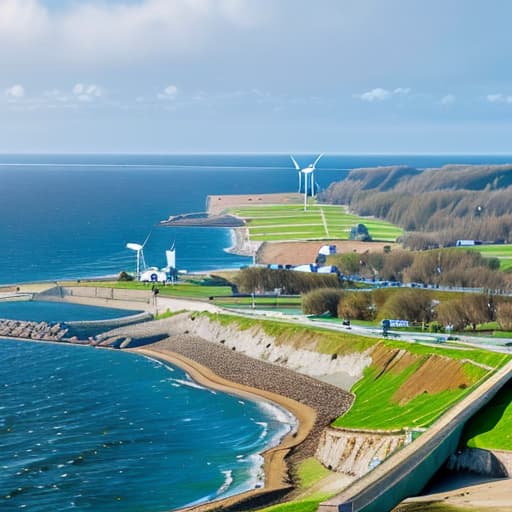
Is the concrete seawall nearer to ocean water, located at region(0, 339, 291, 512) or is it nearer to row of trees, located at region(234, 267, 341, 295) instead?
ocean water, located at region(0, 339, 291, 512)

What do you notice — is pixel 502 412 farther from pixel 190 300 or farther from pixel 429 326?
pixel 190 300

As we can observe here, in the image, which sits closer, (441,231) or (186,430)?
(186,430)

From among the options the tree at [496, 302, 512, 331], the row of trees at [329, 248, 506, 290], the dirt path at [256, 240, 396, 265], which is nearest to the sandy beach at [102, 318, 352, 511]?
the tree at [496, 302, 512, 331]

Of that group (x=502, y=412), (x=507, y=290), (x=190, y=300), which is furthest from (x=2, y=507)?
(x=507, y=290)

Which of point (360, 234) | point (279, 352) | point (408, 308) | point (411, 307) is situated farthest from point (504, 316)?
point (360, 234)

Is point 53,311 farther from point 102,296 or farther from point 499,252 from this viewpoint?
point 499,252

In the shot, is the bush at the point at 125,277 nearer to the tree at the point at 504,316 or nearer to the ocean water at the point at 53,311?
the ocean water at the point at 53,311
